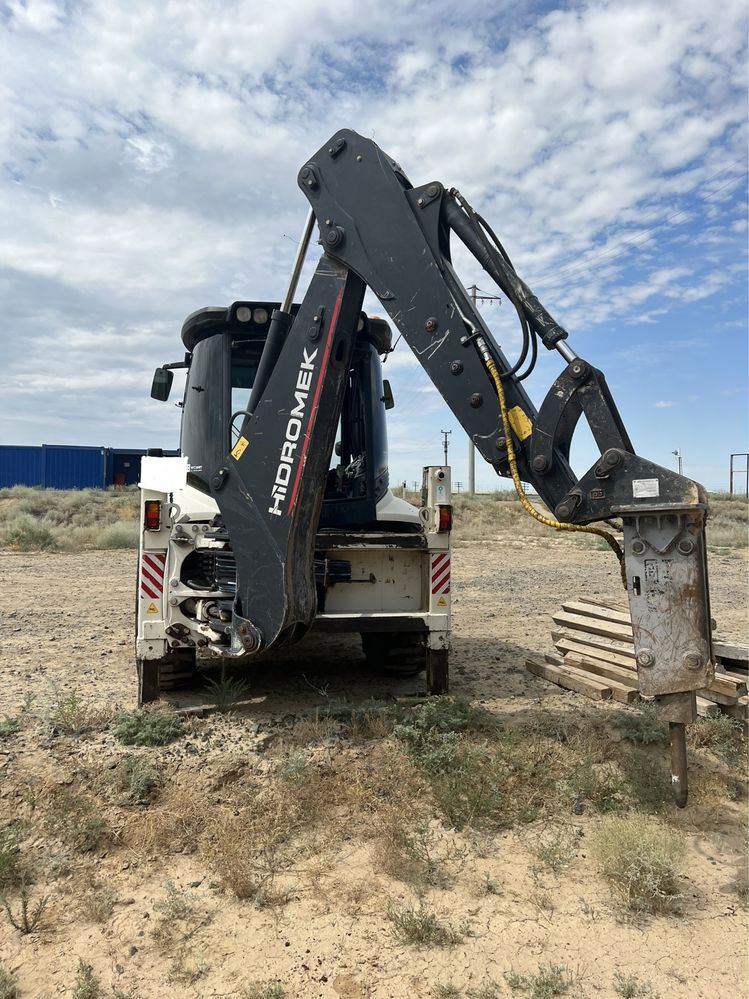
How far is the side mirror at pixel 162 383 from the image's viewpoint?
265 inches

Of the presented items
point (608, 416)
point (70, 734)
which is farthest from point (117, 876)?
point (608, 416)

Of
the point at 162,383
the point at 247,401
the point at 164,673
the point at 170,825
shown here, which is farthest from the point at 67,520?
the point at 170,825

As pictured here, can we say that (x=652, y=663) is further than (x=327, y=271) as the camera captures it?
No

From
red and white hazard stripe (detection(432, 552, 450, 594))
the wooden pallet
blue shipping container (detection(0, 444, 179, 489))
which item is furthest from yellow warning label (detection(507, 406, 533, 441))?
blue shipping container (detection(0, 444, 179, 489))

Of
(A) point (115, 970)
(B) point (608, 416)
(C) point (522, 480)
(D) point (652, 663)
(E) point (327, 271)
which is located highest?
(E) point (327, 271)

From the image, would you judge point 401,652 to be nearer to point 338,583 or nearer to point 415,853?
point 338,583

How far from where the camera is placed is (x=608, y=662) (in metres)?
6.17

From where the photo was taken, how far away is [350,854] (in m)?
3.58

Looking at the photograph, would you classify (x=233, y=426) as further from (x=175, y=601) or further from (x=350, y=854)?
(x=350, y=854)

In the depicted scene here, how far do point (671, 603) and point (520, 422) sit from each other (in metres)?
1.25

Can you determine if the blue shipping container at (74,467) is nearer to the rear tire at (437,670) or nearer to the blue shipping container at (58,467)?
the blue shipping container at (58,467)

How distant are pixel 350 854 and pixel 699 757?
2.56m

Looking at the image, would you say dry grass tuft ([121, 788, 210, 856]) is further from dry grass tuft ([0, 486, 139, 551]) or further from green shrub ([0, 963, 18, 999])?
dry grass tuft ([0, 486, 139, 551])

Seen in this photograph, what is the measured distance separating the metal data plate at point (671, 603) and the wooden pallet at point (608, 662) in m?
1.81
